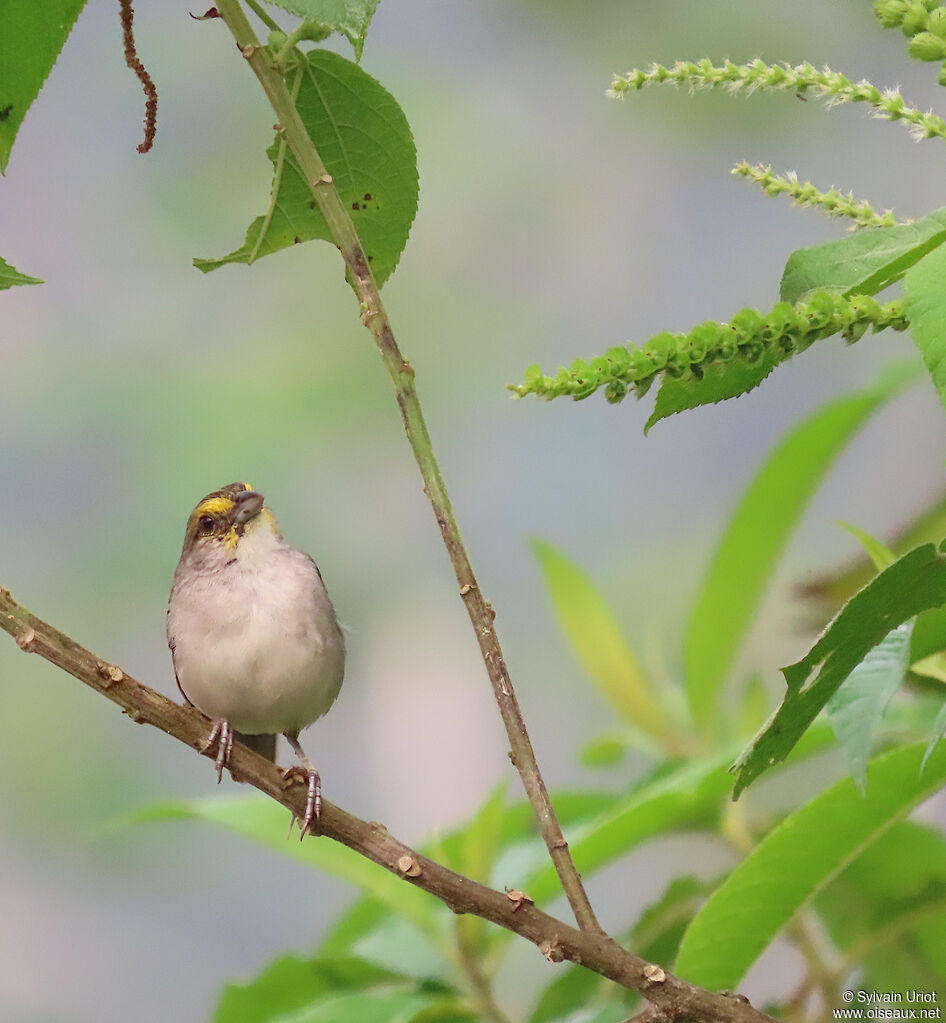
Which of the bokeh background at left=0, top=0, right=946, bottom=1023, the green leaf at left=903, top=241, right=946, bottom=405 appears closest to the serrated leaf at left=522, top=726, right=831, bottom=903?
the green leaf at left=903, top=241, right=946, bottom=405

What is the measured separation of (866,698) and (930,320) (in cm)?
29

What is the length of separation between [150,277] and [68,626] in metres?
0.92

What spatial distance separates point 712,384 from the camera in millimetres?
548

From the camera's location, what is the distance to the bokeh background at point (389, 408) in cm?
310

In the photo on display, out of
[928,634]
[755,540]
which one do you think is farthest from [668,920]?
[928,634]

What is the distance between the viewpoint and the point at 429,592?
126 inches

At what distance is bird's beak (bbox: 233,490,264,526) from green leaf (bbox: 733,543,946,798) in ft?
2.59

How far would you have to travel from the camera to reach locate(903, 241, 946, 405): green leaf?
0.48 meters

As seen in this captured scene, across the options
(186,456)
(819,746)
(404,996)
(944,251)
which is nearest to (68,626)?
(186,456)

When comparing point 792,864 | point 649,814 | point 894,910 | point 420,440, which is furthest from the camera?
point 894,910

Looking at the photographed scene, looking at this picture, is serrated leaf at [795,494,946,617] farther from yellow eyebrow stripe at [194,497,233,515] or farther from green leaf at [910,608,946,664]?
yellow eyebrow stripe at [194,497,233,515]

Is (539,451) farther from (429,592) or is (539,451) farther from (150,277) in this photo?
(150,277)

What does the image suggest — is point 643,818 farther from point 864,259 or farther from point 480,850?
point 864,259

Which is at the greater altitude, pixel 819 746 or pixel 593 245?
pixel 593 245
